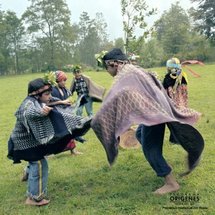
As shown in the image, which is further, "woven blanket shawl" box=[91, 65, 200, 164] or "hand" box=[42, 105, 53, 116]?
"hand" box=[42, 105, 53, 116]

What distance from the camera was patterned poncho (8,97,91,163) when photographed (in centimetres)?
509

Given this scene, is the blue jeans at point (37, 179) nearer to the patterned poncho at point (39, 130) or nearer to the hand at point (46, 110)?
the patterned poncho at point (39, 130)

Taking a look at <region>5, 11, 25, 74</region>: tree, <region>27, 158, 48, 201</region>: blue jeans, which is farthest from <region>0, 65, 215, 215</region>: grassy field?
<region>5, 11, 25, 74</region>: tree

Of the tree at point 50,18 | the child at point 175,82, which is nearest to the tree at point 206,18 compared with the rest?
the tree at point 50,18

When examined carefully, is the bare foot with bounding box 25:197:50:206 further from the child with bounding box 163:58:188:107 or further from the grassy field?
the child with bounding box 163:58:188:107

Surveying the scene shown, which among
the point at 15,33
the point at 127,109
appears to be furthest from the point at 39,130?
the point at 15,33

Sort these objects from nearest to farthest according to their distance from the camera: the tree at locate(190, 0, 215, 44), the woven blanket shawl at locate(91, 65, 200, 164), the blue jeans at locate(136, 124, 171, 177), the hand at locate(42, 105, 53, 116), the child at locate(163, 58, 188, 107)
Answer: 1. the woven blanket shawl at locate(91, 65, 200, 164)
2. the hand at locate(42, 105, 53, 116)
3. the blue jeans at locate(136, 124, 171, 177)
4. the child at locate(163, 58, 188, 107)
5. the tree at locate(190, 0, 215, 44)

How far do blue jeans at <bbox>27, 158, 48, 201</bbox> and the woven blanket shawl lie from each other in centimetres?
104

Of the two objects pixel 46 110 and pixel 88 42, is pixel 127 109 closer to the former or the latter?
pixel 46 110

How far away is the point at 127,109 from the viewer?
15.9 ft

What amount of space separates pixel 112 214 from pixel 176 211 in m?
0.80

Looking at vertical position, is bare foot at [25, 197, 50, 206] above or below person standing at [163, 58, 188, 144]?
below

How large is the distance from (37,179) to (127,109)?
1.66 metres

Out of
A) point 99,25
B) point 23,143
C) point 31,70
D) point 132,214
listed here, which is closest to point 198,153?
point 132,214
